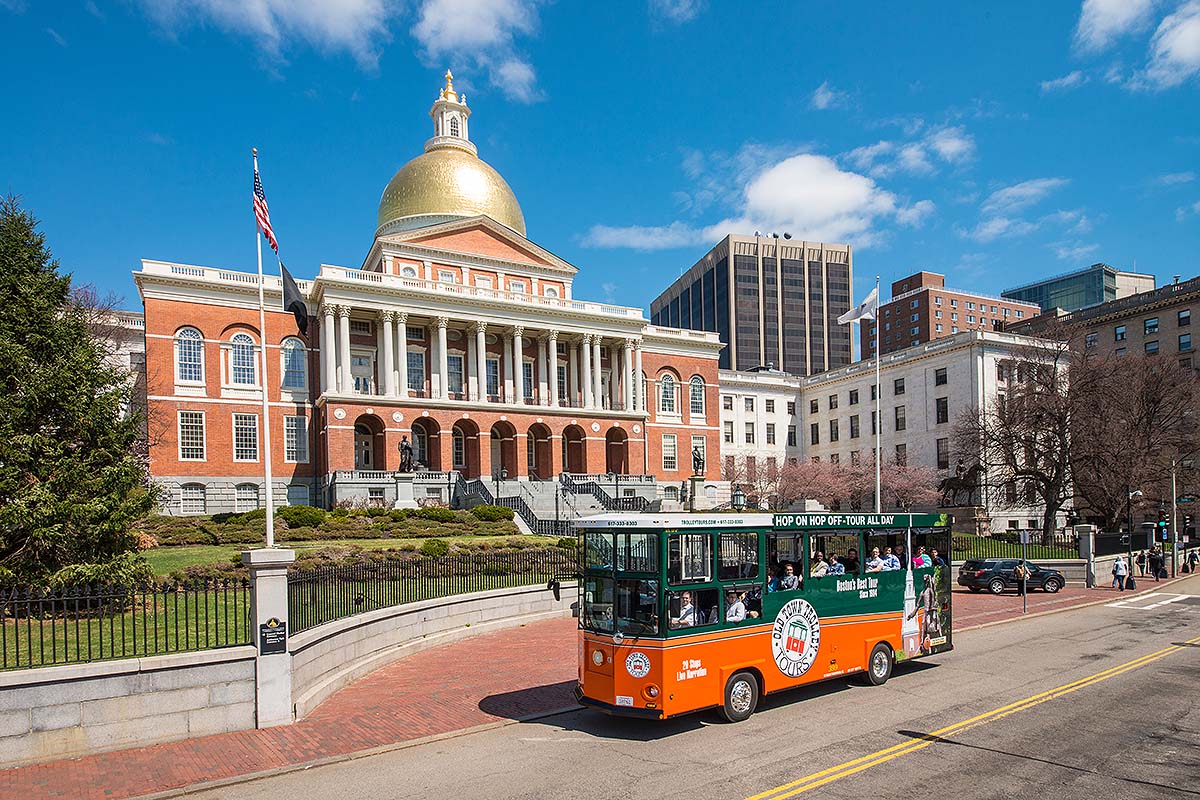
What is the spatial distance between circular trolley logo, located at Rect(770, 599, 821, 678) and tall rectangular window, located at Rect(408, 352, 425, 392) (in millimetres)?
44679

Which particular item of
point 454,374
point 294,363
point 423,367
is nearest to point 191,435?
point 294,363

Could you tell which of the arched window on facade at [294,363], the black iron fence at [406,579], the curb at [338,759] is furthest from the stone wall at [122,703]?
the arched window on facade at [294,363]

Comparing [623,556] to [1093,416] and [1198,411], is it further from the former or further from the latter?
[1198,411]

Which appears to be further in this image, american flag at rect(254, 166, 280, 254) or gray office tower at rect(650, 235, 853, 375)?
gray office tower at rect(650, 235, 853, 375)

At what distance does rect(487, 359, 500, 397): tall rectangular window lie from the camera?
190ft

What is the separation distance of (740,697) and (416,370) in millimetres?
46218

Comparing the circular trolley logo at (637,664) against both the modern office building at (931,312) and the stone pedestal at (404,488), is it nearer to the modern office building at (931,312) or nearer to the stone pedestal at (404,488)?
the stone pedestal at (404,488)

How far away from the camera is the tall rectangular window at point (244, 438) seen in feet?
166

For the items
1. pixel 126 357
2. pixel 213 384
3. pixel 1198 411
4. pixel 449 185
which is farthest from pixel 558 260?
pixel 1198 411

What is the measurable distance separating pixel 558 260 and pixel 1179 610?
151 feet

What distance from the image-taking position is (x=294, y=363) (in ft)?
173

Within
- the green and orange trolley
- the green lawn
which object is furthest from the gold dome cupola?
the green and orange trolley

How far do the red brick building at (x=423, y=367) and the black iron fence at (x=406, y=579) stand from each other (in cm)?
2447

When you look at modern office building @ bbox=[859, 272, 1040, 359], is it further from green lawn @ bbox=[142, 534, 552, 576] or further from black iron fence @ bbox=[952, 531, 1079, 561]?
green lawn @ bbox=[142, 534, 552, 576]
